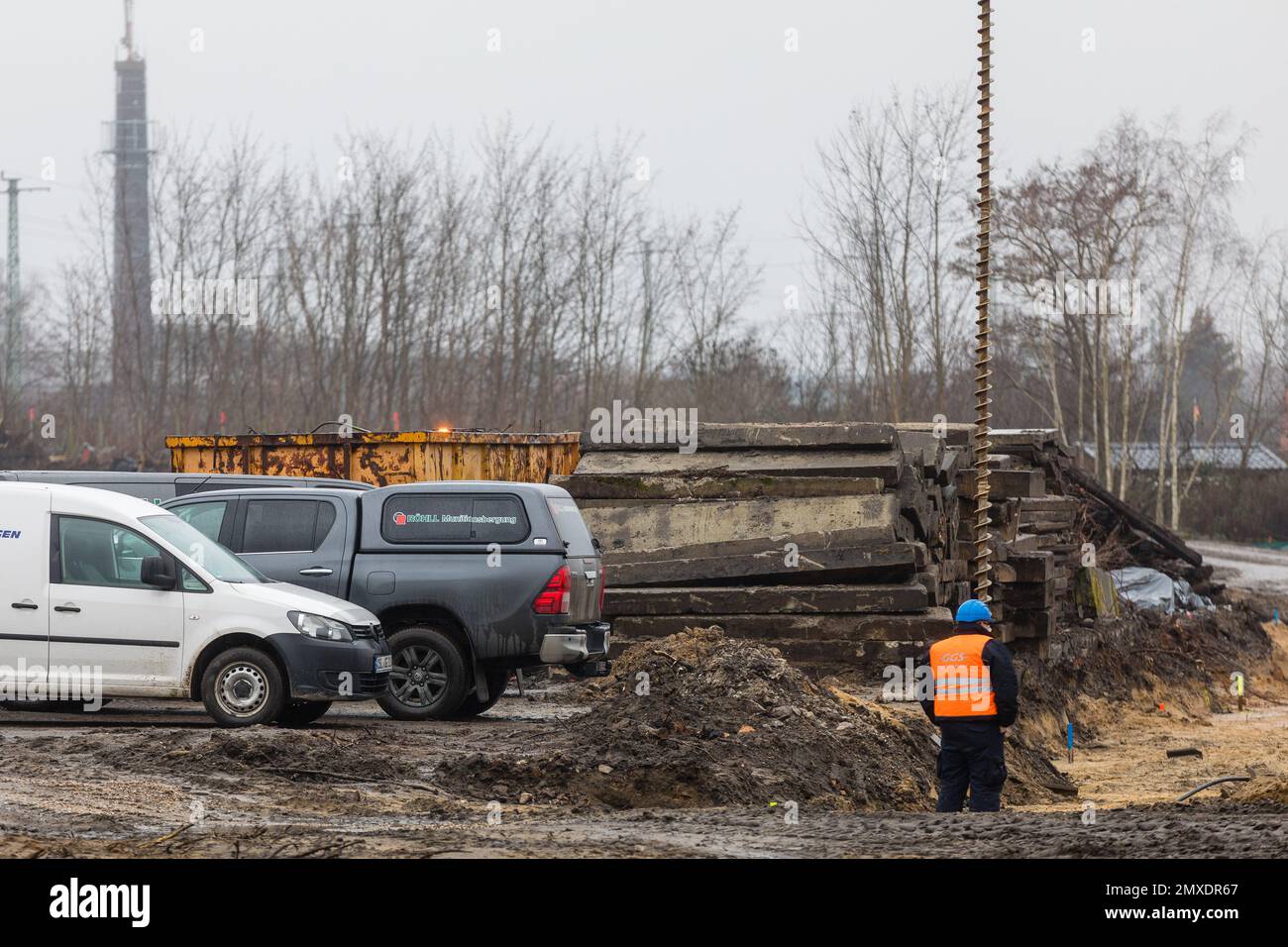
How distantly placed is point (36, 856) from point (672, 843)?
2988mm

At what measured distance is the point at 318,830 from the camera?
7781mm

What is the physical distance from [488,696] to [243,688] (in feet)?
8.01

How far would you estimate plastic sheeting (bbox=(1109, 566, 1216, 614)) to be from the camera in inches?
1049

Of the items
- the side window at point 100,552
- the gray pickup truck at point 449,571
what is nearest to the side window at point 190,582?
the side window at point 100,552

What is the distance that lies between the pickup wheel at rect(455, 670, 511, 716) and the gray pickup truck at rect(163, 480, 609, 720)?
11 millimetres

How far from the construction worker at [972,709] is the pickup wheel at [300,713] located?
5.14m

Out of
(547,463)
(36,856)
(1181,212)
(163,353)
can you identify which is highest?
(1181,212)

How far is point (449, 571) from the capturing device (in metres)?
13.3

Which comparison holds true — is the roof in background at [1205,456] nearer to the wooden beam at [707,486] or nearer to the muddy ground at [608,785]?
the wooden beam at [707,486]

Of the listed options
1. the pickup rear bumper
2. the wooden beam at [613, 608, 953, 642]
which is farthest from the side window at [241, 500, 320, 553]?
the wooden beam at [613, 608, 953, 642]

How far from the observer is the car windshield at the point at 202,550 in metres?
12.1
